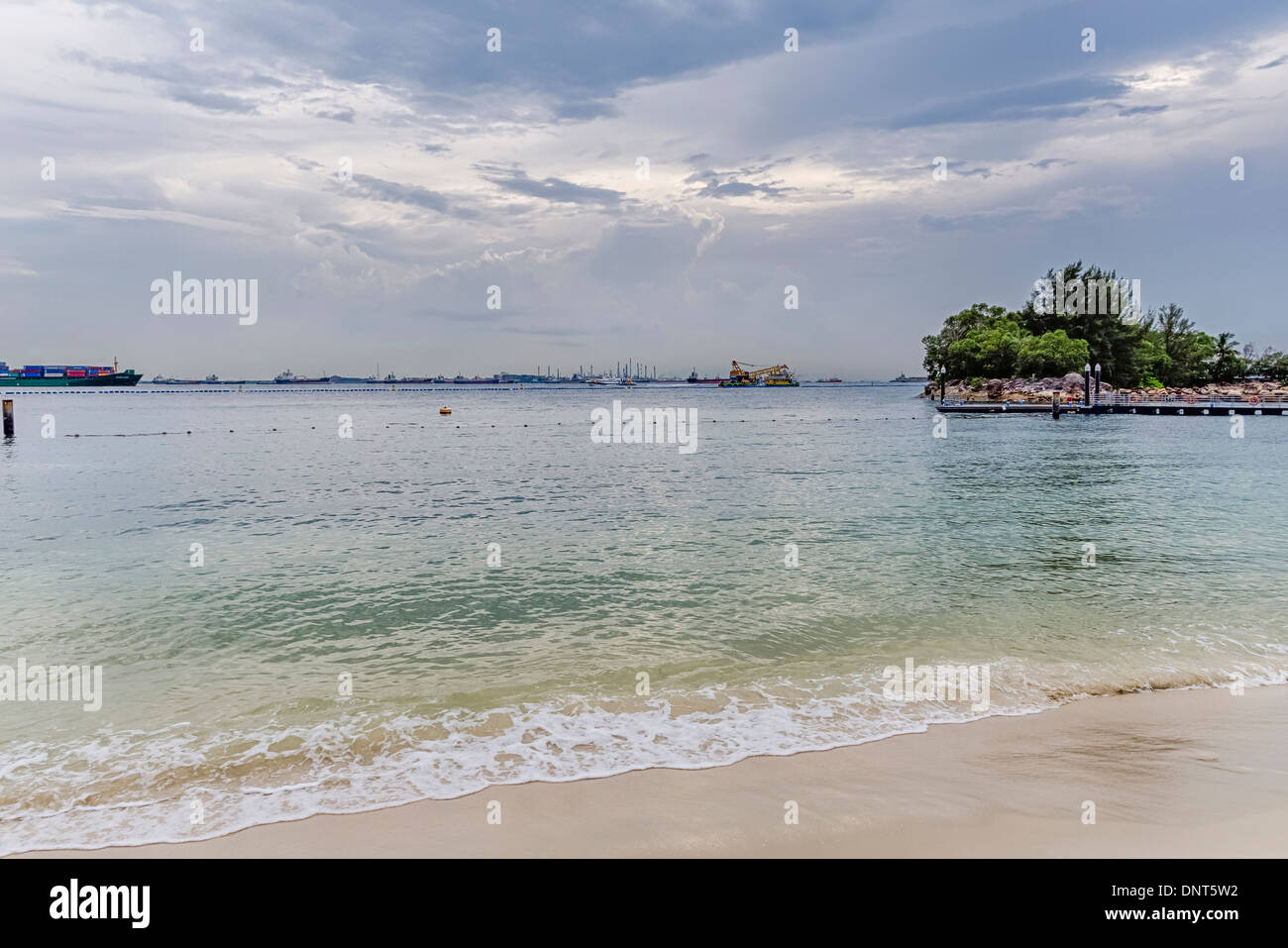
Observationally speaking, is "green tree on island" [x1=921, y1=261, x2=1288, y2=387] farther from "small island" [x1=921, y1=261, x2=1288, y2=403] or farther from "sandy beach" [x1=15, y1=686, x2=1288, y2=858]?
"sandy beach" [x1=15, y1=686, x2=1288, y2=858]

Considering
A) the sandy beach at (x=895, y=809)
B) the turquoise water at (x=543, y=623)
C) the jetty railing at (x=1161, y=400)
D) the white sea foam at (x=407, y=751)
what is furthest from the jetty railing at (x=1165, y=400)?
the white sea foam at (x=407, y=751)

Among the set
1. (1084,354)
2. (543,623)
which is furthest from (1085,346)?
(543,623)

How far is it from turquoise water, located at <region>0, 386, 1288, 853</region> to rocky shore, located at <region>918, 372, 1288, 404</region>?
302 ft

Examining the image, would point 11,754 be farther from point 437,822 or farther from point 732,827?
point 732,827

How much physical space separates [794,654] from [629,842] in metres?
5.10

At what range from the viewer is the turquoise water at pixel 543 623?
22.9ft

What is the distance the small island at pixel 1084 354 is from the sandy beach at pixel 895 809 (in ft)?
374

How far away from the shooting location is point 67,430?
66250 millimetres

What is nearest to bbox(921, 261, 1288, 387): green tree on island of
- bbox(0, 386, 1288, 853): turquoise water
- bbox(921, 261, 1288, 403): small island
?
bbox(921, 261, 1288, 403): small island

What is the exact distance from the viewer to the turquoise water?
6973mm

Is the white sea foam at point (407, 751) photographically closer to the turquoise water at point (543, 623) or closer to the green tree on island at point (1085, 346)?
the turquoise water at point (543, 623)

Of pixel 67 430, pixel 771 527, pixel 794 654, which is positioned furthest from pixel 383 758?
pixel 67 430
